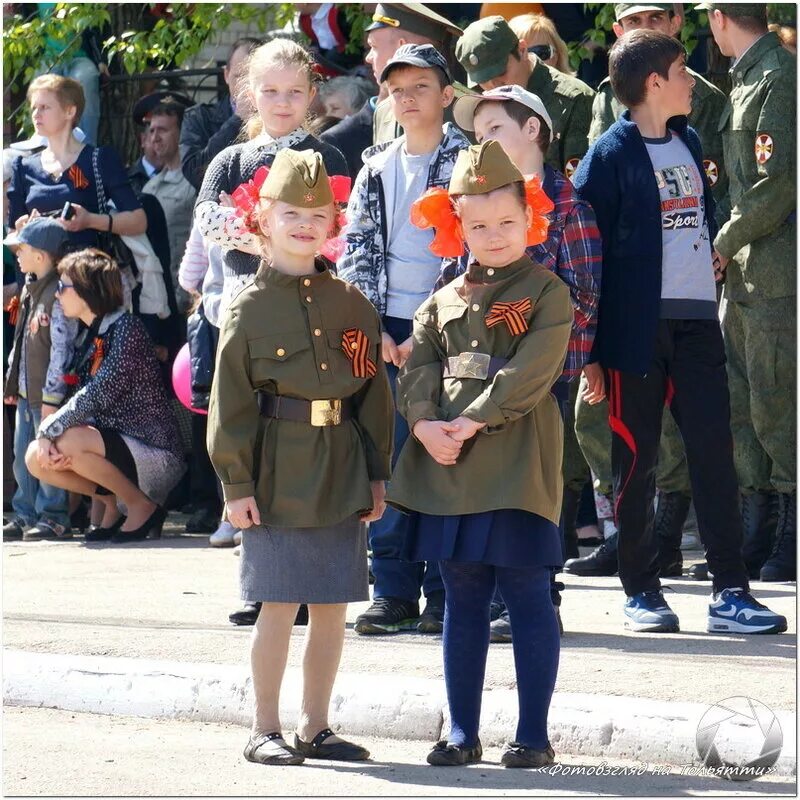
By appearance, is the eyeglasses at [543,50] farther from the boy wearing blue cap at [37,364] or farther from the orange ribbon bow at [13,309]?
the orange ribbon bow at [13,309]

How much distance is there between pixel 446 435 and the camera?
480 centimetres

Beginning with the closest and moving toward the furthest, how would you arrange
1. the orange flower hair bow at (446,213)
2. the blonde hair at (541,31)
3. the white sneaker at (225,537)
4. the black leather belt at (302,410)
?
1. the black leather belt at (302,410)
2. the orange flower hair bow at (446,213)
3. the blonde hair at (541,31)
4. the white sneaker at (225,537)

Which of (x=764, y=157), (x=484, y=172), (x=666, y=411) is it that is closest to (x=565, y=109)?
(x=764, y=157)

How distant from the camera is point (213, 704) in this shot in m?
5.58

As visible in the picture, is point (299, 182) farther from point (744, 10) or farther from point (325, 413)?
point (744, 10)

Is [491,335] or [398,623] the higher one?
[491,335]

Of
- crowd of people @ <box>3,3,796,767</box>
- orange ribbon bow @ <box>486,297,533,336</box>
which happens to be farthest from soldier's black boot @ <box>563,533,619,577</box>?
orange ribbon bow @ <box>486,297,533,336</box>

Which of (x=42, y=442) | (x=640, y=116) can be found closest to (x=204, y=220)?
(x=640, y=116)

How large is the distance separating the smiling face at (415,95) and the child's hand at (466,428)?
1.92 meters

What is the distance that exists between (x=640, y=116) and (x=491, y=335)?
5.98 ft

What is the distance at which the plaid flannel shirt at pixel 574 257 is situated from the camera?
5934mm

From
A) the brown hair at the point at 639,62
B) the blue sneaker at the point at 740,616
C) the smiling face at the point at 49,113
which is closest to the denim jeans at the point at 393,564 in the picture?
the blue sneaker at the point at 740,616

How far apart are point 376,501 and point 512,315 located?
711mm

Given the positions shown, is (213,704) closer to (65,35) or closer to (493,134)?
(493,134)
